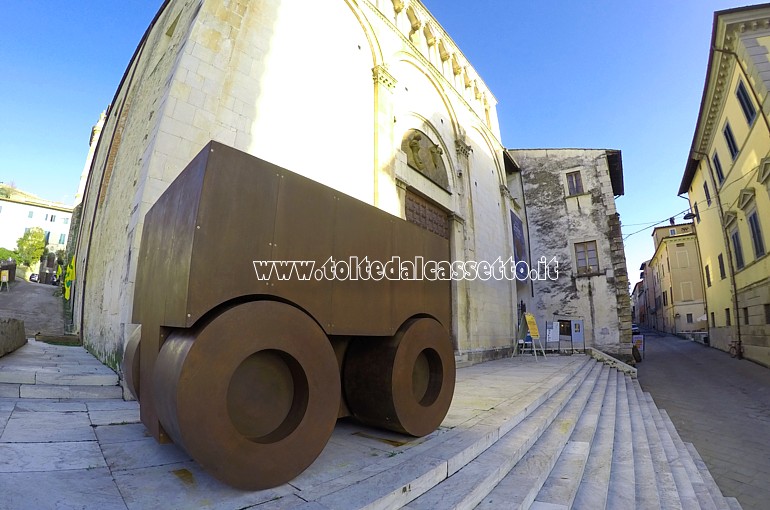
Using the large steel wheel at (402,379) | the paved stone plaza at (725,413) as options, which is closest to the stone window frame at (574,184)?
the paved stone plaza at (725,413)

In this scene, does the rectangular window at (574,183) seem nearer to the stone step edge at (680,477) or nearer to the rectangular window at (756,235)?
the rectangular window at (756,235)

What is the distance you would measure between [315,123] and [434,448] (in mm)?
6069

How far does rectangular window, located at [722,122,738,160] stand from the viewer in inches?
528

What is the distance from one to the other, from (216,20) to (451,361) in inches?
247

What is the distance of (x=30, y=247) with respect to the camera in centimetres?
3512

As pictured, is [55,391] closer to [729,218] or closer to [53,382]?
[53,382]

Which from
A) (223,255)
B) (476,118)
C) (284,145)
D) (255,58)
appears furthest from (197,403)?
(476,118)

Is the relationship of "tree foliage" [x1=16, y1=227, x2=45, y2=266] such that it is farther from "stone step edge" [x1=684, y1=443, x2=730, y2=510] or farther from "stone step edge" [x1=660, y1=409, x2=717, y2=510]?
"stone step edge" [x1=684, y1=443, x2=730, y2=510]

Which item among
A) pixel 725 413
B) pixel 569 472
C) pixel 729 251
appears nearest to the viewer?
pixel 569 472

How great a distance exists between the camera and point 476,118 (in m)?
14.5

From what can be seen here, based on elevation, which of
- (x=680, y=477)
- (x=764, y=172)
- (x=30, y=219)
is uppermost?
(x=30, y=219)

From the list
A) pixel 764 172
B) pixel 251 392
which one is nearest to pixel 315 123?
pixel 251 392

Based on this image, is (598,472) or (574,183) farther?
(574,183)

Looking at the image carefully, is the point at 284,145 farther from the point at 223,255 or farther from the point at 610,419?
the point at 610,419
